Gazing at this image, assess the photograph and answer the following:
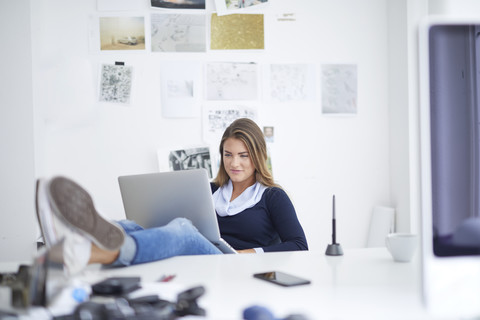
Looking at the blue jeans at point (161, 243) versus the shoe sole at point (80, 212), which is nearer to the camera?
the shoe sole at point (80, 212)

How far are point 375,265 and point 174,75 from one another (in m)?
1.70

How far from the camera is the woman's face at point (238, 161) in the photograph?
83.5 inches

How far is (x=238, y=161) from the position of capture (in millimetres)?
2115

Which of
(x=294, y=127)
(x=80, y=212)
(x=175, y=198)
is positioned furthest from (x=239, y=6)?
(x=80, y=212)

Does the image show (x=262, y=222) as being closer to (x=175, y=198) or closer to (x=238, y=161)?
(x=238, y=161)

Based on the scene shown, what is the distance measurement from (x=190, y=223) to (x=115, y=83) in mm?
1392

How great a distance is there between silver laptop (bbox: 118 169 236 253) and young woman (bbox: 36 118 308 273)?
9 cm

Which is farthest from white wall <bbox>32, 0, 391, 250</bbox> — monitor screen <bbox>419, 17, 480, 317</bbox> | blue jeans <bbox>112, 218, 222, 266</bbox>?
monitor screen <bbox>419, 17, 480, 317</bbox>

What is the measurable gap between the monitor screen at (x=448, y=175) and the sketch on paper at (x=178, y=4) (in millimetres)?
1996

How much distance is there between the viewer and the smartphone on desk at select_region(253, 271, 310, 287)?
3.43ft

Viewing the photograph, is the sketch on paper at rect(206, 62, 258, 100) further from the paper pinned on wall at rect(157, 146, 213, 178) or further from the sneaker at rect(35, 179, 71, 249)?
the sneaker at rect(35, 179, 71, 249)

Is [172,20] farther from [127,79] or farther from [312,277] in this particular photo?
[312,277]

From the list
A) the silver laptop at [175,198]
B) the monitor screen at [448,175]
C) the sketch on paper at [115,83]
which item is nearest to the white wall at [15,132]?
the sketch on paper at [115,83]

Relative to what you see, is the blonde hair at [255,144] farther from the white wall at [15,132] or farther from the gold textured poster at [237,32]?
the white wall at [15,132]
